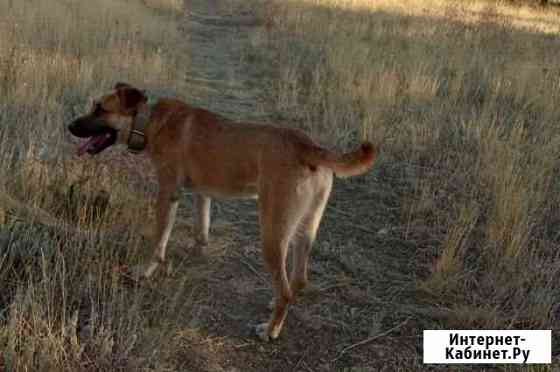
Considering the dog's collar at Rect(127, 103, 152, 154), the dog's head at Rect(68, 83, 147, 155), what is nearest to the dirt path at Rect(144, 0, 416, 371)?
the dog's collar at Rect(127, 103, 152, 154)

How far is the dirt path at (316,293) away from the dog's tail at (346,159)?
1.10 m

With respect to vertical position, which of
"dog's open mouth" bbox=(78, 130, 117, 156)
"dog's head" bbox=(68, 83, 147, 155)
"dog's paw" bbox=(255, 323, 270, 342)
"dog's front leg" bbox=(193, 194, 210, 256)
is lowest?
"dog's paw" bbox=(255, 323, 270, 342)

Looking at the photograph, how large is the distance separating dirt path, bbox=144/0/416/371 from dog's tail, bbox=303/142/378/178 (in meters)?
1.10

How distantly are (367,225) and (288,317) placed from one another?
63.0 inches

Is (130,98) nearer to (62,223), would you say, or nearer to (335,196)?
(62,223)

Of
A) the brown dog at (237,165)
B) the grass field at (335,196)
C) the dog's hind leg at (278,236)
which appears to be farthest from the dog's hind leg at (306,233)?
the grass field at (335,196)

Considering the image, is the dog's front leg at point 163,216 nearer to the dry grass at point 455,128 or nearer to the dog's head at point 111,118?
the dog's head at point 111,118

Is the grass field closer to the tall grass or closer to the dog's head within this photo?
the tall grass

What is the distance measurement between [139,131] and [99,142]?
1.03ft

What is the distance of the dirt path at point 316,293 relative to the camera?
3.23m

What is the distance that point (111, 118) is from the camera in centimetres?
400

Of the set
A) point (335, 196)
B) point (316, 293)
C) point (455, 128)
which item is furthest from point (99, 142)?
point (455, 128)

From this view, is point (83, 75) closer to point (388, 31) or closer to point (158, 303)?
point (158, 303)

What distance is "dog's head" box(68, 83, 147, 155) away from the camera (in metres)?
3.98
